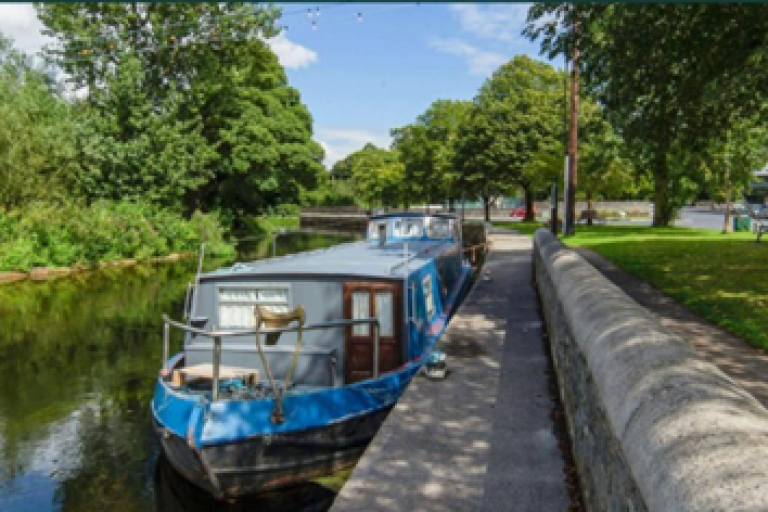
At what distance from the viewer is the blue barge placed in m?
7.59

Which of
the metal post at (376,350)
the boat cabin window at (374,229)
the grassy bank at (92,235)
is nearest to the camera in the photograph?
the metal post at (376,350)

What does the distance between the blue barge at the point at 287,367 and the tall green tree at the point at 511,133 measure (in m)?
36.2

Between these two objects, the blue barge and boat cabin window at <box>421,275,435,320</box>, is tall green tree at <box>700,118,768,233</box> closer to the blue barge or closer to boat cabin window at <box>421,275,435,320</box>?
boat cabin window at <box>421,275,435,320</box>

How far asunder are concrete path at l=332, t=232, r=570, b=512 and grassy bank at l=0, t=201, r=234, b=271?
80.0 feet

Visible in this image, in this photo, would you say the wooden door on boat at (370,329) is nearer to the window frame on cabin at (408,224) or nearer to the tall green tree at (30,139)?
the window frame on cabin at (408,224)

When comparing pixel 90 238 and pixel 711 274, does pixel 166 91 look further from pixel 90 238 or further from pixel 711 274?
pixel 711 274

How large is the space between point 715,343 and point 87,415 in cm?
1001

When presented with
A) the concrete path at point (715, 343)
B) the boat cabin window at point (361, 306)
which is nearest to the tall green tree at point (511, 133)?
the concrete path at point (715, 343)

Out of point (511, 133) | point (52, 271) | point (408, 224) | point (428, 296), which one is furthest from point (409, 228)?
point (511, 133)

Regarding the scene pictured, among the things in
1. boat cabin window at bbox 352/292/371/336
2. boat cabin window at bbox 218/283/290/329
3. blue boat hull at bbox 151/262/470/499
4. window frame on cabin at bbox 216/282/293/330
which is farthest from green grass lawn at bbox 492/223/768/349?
boat cabin window at bbox 218/283/290/329

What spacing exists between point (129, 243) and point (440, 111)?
47.8 m

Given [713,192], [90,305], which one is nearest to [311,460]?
[90,305]

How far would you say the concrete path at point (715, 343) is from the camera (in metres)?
7.05

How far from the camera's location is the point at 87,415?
1105 cm
